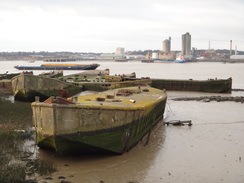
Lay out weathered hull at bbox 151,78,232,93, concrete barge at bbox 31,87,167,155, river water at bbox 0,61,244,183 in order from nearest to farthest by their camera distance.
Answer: river water at bbox 0,61,244,183
concrete barge at bbox 31,87,167,155
weathered hull at bbox 151,78,232,93

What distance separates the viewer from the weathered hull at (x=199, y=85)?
4412 centimetres

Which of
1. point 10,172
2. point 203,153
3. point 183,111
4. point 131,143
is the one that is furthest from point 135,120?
point 183,111

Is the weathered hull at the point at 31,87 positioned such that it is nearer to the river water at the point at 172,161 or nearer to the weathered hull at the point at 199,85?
the river water at the point at 172,161

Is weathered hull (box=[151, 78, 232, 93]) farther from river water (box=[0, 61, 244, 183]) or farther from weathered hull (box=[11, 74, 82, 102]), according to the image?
river water (box=[0, 61, 244, 183])

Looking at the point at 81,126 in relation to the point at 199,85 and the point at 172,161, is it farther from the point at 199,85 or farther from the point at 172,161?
the point at 199,85

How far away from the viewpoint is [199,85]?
44.9 metres

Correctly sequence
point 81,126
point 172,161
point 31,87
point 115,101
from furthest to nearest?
1. point 31,87
2. point 115,101
3. point 172,161
4. point 81,126

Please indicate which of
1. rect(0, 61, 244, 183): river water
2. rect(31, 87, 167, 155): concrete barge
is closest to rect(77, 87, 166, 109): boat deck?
rect(31, 87, 167, 155): concrete barge

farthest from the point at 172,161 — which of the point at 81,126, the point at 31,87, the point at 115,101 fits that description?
the point at 31,87

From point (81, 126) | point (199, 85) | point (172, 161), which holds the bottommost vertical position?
point (172, 161)

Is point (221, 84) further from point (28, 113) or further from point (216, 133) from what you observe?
point (28, 113)

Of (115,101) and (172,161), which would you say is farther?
(115,101)

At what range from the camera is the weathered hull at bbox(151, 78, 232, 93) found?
145ft

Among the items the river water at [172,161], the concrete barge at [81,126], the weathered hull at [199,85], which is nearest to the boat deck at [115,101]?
the concrete barge at [81,126]
